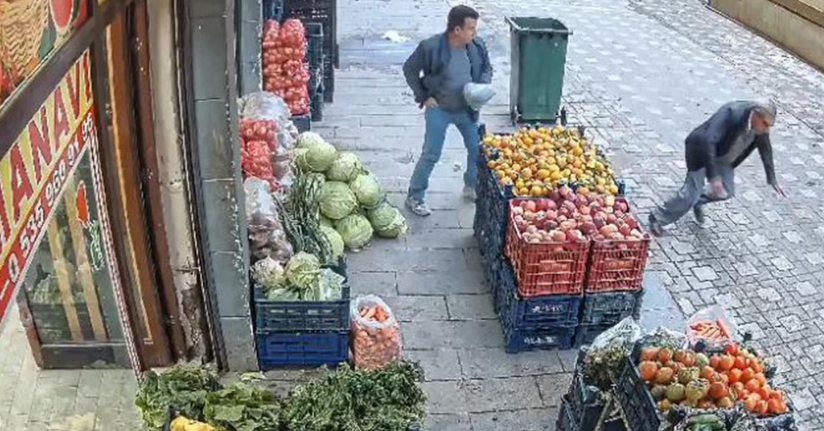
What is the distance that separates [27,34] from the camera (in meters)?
2.91

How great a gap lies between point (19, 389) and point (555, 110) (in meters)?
7.42

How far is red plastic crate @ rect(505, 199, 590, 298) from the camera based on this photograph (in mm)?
6344

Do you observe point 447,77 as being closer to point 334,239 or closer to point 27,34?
point 334,239

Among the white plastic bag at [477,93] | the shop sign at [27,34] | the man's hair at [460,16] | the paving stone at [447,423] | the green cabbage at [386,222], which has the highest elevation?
the shop sign at [27,34]

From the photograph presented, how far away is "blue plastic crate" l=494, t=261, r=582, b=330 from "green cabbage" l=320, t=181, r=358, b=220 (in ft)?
6.17

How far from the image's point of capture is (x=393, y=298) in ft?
24.5

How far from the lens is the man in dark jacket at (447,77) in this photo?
8000mm

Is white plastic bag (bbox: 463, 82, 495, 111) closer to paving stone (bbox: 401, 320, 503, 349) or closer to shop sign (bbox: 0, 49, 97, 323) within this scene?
paving stone (bbox: 401, 320, 503, 349)

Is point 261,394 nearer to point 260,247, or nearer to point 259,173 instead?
point 260,247

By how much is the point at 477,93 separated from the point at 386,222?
60.0 inches

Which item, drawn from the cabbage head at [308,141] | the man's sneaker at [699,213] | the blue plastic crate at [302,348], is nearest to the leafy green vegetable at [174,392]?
the blue plastic crate at [302,348]

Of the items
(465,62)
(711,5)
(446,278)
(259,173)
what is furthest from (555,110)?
(711,5)

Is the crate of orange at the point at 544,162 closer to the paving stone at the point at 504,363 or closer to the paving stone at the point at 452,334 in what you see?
the paving stone at the point at 452,334

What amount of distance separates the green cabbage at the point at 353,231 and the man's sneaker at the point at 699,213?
3487 millimetres
